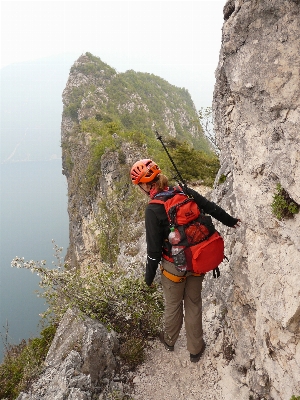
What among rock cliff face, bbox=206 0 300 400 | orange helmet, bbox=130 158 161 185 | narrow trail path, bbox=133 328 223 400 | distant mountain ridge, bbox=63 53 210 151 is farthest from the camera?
distant mountain ridge, bbox=63 53 210 151

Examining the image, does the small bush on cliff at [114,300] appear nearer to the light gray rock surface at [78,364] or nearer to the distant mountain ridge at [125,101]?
the light gray rock surface at [78,364]

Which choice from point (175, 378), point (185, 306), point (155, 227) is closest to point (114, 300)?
point (185, 306)

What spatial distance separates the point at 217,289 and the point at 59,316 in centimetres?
408

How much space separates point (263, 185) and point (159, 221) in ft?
5.34

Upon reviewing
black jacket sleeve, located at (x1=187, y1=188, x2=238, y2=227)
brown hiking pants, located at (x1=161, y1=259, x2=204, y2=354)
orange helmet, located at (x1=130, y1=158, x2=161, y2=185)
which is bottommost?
brown hiking pants, located at (x1=161, y1=259, x2=204, y2=354)

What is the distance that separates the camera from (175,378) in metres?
6.05

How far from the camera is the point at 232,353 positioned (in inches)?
227

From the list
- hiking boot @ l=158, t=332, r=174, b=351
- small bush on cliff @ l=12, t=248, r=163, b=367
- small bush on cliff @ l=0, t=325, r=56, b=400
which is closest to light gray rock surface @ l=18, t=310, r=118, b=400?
small bush on cliff @ l=0, t=325, r=56, b=400

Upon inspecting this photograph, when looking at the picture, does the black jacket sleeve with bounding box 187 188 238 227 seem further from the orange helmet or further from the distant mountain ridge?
the distant mountain ridge

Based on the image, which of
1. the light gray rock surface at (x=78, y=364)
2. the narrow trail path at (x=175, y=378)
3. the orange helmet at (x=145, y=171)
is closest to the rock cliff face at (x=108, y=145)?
the light gray rock surface at (x=78, y=364)

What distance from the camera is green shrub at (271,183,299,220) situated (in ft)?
12.2

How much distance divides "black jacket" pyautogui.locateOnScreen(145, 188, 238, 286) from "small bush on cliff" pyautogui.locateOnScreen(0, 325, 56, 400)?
3425 mm

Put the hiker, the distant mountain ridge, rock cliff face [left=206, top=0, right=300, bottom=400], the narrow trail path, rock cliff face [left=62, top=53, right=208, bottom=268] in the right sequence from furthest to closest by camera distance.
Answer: the distant mountain ridge
rock cliff face [left=62, top=53, right=208, bottom=268]
the narrow trail path
the hiker
rock cliff face [left=206, top=0, right=300, bottom=400]

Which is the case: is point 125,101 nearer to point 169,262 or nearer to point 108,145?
point 108,145
